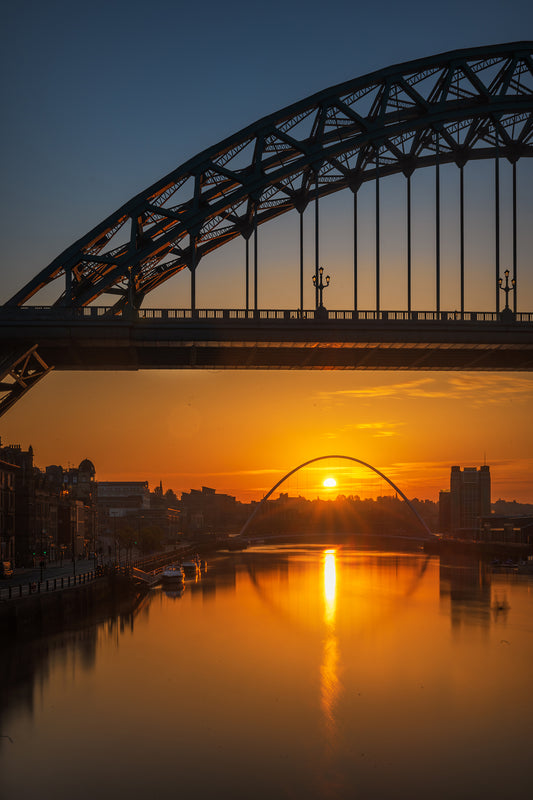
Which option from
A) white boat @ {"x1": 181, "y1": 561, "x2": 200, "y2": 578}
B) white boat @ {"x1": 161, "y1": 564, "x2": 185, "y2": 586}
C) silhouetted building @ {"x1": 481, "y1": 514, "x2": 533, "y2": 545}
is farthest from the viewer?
silhouetted building @ {"x1": 481, "y1": 514, "x2": 533, "y2": 545}

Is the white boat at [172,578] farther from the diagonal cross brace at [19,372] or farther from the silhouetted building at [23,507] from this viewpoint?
the diagonal cross brace at [19,372]

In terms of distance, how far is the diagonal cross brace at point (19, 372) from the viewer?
47.6 meters

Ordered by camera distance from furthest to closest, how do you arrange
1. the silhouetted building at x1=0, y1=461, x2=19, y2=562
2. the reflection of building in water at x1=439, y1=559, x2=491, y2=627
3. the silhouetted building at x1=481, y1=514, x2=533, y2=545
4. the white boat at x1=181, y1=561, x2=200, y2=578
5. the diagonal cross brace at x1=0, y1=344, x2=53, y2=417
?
the silhouetted building at x1=481, y1=514, x2=533, y2=545, the white boat at x1=181, y1=561, x2=200, y2=578, the silhouetted building at x1=0, y1=461, x2=19, y2=562, the reflection of building in water at x1=439, y1=559, x2=491, y2=627, the diagonal cross brace at x1=0, y1=344, x2=53, y2=417

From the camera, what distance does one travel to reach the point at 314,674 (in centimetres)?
4816

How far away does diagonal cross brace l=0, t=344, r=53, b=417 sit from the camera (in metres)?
47.6

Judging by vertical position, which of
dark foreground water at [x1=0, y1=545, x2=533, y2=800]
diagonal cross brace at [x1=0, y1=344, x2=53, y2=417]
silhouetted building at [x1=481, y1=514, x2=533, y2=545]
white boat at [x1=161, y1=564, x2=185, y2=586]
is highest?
diagonal cross brace at [x1=0, y1=344, x2=53, y2=417]

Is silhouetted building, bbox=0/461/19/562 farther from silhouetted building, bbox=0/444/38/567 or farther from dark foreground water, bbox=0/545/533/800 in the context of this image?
dark foreground water, bbox=0/545/533/800

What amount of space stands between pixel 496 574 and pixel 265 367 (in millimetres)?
71659

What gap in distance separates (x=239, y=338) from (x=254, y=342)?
857mm

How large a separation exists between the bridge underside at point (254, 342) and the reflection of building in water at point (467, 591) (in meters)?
24.5

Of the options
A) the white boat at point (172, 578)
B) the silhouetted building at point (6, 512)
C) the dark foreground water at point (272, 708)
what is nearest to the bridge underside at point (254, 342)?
the dark foreground water at point (272, 708)

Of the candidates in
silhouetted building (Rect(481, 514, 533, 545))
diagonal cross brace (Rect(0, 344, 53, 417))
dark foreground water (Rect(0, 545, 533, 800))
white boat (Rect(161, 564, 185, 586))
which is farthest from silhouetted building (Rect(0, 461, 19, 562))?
silhouetted building (Rect(481, 514, 533, 545))

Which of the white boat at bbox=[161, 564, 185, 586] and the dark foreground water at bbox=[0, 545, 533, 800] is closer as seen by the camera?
the dark foreground water at bbox=[0, 545, 533, 800]

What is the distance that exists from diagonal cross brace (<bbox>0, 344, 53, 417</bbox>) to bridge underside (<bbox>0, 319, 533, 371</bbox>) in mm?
545
